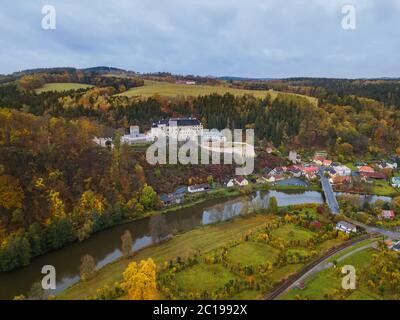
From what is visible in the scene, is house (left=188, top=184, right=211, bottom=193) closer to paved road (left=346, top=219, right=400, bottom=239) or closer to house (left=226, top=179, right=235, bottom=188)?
house (left=226, top=179, right=235, bottom=188)

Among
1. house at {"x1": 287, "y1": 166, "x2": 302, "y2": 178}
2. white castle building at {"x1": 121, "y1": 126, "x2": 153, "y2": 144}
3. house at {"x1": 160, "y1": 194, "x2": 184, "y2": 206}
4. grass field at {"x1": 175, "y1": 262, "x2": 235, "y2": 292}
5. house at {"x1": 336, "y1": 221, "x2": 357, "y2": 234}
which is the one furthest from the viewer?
house at {"x1": 287, "y1": 166, "x2": 302, "y2": 178}

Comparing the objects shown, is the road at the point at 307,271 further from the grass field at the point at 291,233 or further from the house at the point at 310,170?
the house at the point at 310,170

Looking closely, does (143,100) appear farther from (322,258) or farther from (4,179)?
(322,258)

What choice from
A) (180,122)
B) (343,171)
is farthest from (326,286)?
(180,122)

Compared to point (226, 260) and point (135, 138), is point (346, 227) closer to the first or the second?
point (226, 260)

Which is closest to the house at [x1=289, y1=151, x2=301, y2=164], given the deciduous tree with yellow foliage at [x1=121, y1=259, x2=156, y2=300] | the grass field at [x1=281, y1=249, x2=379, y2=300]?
the grass field at [x1=281, y1=249, x2=379, y2=300]

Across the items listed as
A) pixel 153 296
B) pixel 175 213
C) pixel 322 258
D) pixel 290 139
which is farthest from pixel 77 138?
pixel 290 139

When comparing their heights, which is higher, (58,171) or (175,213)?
(58,171)
